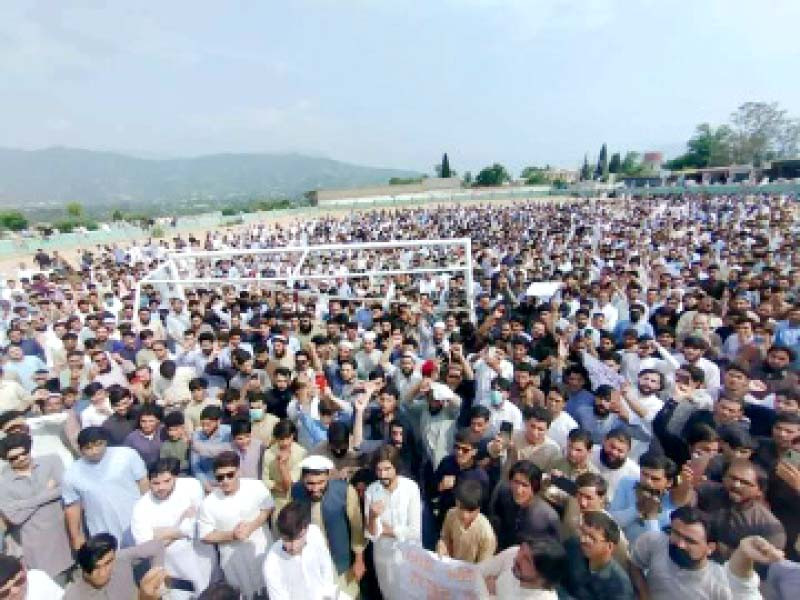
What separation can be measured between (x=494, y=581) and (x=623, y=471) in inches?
44.5

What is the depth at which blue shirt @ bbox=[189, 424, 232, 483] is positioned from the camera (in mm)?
3641

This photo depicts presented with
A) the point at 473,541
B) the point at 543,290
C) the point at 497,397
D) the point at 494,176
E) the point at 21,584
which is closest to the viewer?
the point at 21,584

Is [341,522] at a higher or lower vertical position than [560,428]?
lower

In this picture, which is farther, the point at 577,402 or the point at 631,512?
the point at 577,402

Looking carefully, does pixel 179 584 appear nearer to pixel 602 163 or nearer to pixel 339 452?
pixel 339 452

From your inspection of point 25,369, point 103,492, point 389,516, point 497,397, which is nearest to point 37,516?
point 103,492

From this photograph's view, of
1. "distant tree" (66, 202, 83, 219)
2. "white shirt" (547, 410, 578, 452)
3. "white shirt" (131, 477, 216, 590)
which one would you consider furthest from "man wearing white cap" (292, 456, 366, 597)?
"distant tree" (66, 202, 83, 219)

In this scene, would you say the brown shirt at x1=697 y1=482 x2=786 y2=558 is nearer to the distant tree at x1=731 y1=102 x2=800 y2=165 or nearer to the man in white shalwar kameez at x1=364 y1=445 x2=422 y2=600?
the man in white shalwar kameez at x1=364 y1=445 x2=422 y2=600

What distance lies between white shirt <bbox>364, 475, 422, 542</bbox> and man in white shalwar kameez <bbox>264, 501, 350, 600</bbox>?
41 cm

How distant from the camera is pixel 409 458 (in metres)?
3.89

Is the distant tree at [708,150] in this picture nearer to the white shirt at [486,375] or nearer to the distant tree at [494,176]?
the distant tree at [494,176]

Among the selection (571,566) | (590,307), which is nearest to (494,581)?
(571,566)

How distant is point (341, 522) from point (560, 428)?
67.2 inches

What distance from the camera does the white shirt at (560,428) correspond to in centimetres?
371
